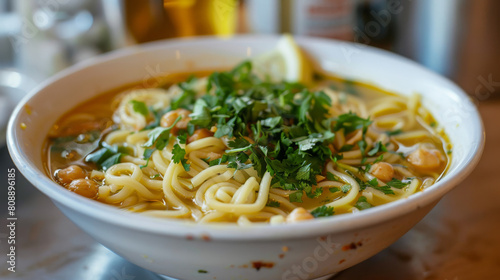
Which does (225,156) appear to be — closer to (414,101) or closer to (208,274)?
(208,274)

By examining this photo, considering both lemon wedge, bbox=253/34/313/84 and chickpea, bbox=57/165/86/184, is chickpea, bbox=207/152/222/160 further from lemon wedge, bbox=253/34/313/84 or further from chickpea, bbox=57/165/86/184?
lemon wedge, bbox=253/34/313/84

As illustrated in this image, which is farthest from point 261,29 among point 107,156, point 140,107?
point 107,156

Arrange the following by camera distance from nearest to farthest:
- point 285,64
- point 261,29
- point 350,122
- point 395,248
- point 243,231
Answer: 1. point 243,231
2. point 395,248
3. point 350,122
4. point 285,64
5. point 261,29

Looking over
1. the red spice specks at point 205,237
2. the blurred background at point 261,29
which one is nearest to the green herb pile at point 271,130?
the red spice specks at point 205,237

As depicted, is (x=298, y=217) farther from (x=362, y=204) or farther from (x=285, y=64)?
(x=285, y=64)

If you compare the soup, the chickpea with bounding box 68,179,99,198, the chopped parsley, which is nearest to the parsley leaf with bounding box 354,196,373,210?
the soup
